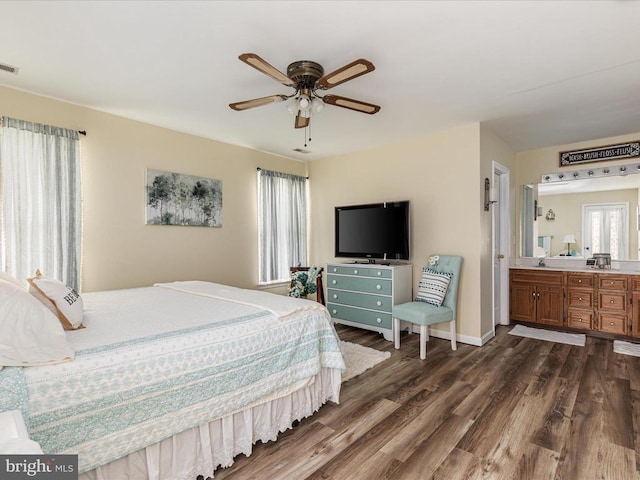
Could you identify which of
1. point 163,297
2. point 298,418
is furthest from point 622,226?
point 163,297

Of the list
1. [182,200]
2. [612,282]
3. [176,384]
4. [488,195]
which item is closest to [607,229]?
[612,282]

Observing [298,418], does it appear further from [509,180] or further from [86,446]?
[509,180]

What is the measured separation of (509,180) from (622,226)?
1.46 metres

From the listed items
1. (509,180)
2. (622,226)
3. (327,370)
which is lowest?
(327,370)

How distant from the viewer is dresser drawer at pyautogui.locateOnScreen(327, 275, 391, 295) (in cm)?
399

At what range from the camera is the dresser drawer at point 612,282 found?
3.91 metres

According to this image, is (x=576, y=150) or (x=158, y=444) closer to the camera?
(x=158, y=444)

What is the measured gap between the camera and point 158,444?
155cm

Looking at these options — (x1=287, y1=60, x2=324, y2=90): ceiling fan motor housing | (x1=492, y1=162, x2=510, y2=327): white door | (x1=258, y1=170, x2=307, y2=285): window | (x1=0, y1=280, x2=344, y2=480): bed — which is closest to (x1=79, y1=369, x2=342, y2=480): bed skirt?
(x1=0, y1=280, x2=344, y2=480): bed

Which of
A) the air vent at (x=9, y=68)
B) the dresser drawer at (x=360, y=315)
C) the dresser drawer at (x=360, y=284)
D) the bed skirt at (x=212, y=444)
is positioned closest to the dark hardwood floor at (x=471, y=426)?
the bed skirt at (x=212, y=444)

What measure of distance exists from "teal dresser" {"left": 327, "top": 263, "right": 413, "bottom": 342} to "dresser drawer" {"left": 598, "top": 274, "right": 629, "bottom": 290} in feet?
7.63

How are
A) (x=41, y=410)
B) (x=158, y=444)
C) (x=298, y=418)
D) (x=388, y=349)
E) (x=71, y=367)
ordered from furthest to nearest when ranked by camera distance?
(x=388, y=349), (x=298, y=418), (x=158, y=444), (x=71, y=367), (x=41, y=410)

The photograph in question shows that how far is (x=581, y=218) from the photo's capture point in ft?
14.8

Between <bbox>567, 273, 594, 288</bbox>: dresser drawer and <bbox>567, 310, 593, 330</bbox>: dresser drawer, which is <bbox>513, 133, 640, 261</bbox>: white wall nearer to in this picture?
<bbox>567, 273, 594, 288</bbox>: dresser drawer
